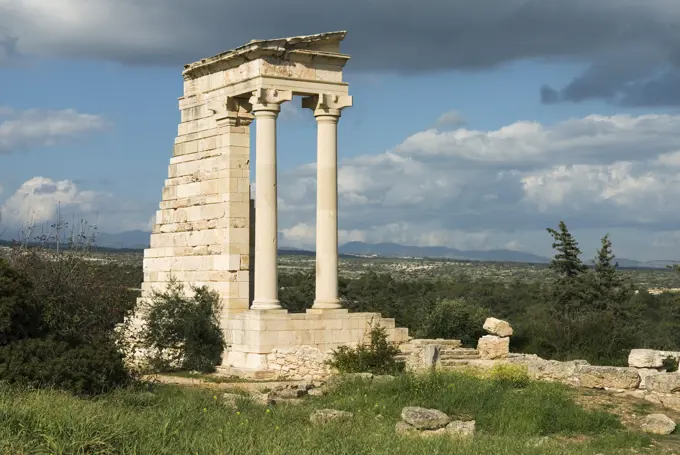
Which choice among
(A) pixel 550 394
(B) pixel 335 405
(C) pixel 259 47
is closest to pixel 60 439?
(B) pixel 335 405

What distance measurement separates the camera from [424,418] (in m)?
17.2

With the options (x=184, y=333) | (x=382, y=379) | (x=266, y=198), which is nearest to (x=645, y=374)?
(x=382, y=379)

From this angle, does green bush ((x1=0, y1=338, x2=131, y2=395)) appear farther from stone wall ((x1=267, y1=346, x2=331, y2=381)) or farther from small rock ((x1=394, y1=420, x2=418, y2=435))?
stone wall ((x1=267, y1=346, x2=331, y2=381))

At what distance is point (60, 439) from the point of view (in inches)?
486

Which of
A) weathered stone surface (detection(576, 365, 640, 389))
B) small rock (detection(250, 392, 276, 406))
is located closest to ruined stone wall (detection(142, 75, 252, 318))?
small rock (detection(250, 392, 276, 406))

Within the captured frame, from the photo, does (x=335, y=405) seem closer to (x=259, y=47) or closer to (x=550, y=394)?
(x=550, y=394)

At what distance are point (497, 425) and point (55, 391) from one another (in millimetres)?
7518

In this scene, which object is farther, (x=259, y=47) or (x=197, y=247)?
(x=197, y=247)

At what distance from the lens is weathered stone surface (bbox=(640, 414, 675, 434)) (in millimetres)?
18094

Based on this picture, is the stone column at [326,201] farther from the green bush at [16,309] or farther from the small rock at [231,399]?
the green bush at [16,309]

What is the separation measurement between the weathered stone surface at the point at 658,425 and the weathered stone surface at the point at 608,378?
3754 millimetres

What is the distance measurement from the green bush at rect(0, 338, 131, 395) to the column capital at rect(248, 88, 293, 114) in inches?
384

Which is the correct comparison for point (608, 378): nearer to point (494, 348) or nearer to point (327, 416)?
point (494, 348)

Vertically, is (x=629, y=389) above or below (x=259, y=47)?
below
